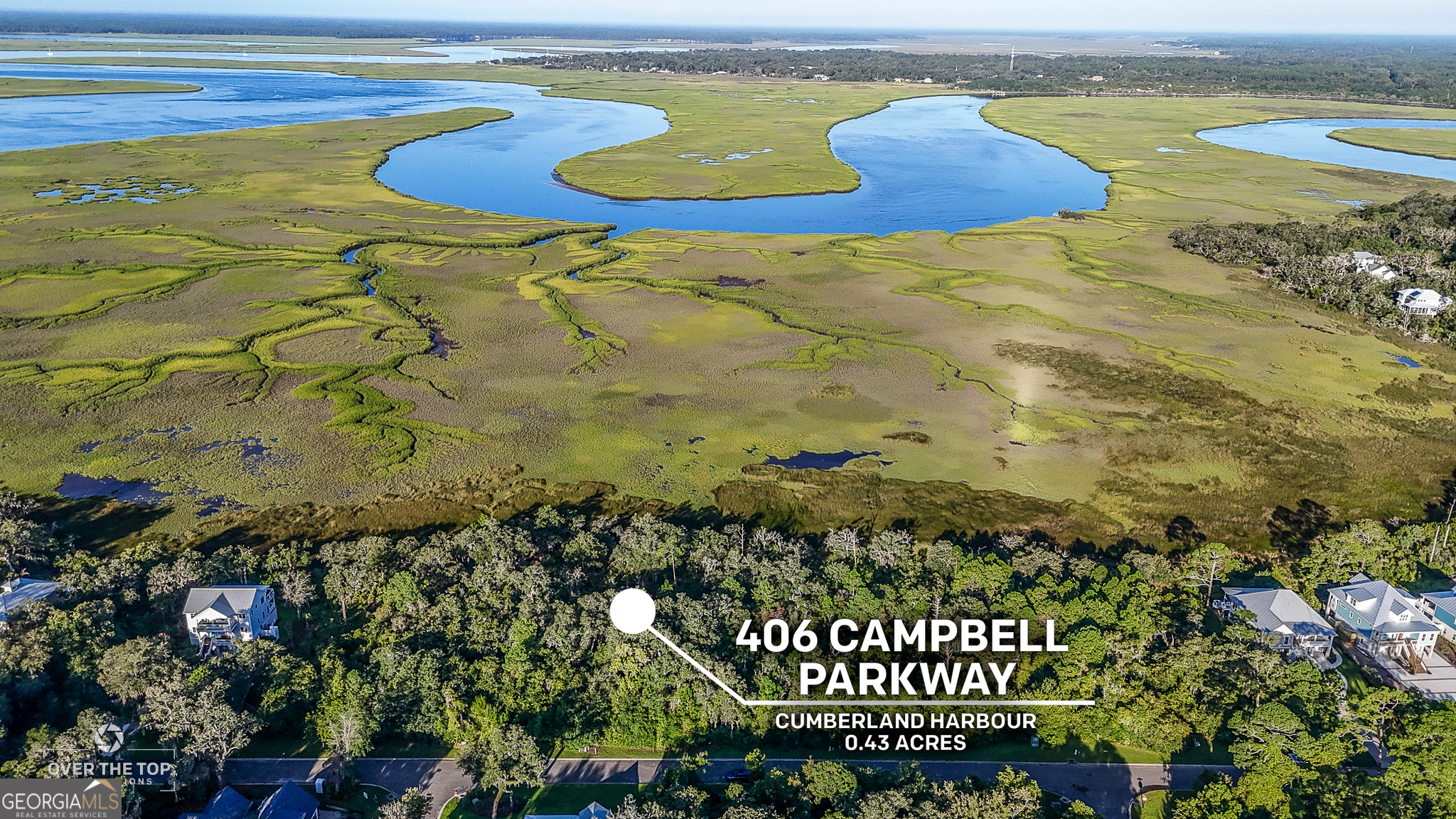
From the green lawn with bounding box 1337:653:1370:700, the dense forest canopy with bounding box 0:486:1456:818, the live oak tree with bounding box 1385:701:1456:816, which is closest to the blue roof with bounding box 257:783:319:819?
the dense forest canopy with bounding box 0:486:1456:818

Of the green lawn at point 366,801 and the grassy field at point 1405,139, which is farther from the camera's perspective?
the grassy field at point 1405,139

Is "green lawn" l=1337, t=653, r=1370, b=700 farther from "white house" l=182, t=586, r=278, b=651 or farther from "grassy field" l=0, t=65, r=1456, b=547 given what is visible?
"white house" l=182, t=586, r=278, b=651

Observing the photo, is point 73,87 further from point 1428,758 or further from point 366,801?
point 1428,758

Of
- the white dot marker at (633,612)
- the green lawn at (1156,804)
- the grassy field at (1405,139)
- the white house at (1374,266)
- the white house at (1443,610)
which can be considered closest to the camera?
the green lawn at (1156,804)

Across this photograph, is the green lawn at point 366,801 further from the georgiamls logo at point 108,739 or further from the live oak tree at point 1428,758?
the live oak tree at point 1428,758

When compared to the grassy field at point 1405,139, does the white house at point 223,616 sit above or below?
below

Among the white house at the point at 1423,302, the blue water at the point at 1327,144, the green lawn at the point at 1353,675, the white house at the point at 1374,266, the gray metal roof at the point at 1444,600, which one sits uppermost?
the blue water at the point at 1327,144

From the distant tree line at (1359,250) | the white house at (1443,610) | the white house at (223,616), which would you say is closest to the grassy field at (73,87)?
the white house at (223,616)
